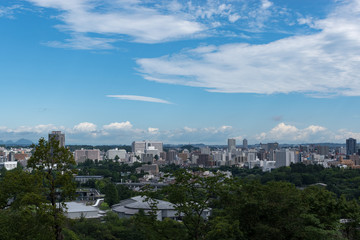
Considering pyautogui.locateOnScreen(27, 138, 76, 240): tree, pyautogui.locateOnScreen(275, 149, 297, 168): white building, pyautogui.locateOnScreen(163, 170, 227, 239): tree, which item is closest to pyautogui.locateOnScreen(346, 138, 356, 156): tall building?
pyautogui.locateOnScreen(275, 149, 297, 168): white building

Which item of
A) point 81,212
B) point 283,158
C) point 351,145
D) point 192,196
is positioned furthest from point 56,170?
point 351,145

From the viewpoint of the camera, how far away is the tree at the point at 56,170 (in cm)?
943

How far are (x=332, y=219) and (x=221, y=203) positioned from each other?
11.2 feet

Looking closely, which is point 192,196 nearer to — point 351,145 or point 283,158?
point 283,158

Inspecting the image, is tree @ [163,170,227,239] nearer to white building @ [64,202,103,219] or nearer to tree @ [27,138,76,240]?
tree @ [27,138,76,240]

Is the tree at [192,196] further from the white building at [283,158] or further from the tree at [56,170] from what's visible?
the white building at [283,158]

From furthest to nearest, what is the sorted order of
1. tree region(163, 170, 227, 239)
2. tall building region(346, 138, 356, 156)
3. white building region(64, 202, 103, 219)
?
tall building region(346, 138, 356, 156) < white building region(64, 202, 103, 219) < tree region(163, 170, 227, 239)

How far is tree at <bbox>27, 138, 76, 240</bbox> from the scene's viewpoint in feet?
30.9

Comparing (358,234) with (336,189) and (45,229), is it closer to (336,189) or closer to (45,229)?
(45,229)

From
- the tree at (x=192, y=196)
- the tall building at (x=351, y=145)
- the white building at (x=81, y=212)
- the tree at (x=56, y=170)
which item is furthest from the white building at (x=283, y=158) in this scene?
the tree at (x=56, y=170)

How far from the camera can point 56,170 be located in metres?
9.69

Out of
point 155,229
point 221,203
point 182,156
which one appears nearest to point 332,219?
point 221,203

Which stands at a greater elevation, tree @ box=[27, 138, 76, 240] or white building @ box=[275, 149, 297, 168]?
tree @ box=[27, 138, 76, 240]

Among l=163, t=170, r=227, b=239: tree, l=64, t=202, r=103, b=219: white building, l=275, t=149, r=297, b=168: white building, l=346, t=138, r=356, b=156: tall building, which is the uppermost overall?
l=346, t=138, r=356, b=156: tall building
